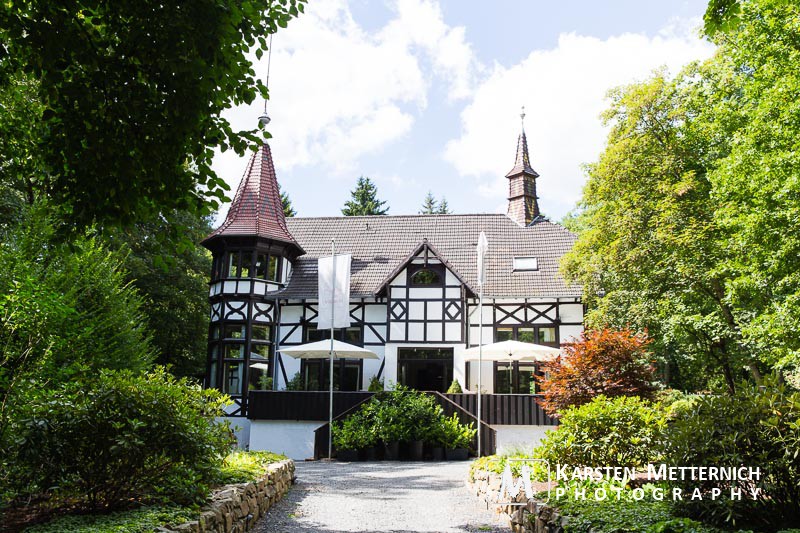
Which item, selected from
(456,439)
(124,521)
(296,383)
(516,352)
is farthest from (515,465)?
A: (296,383)

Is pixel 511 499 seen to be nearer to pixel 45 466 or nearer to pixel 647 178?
pixel 45 466

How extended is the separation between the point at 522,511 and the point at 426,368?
518 inches

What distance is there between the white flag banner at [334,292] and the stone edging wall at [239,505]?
774 cm

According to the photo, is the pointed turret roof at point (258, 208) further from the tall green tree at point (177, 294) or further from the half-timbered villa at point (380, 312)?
the tall green tree at point (177, 294)

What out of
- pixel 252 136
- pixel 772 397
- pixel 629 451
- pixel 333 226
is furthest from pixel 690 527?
pixel 333 226

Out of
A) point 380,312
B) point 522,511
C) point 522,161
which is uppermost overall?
point 522,161

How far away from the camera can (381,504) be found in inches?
353

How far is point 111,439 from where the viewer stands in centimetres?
555

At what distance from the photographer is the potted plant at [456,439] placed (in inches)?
593

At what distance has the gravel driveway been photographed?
299 inches

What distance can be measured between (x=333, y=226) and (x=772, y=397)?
20.4 m

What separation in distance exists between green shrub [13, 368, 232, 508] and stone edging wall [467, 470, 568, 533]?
3.26 meters

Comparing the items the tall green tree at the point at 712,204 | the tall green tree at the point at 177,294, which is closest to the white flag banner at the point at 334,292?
the tall green tree at the point at 712,204

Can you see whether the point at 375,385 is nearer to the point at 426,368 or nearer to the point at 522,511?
the point at 426,368
